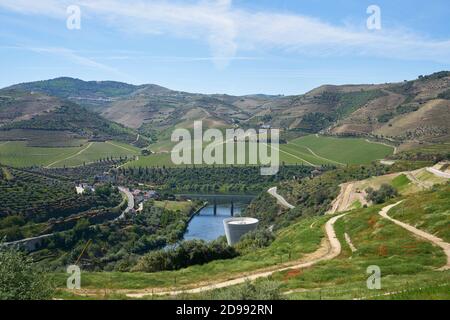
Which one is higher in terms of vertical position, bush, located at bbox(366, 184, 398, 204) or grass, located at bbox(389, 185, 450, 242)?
grass, located at bbox(389, 185, 450, 242)

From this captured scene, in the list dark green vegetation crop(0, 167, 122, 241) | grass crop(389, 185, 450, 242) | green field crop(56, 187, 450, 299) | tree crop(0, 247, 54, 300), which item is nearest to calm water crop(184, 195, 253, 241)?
dark green vegetation crop(0, 167, 122, 241)

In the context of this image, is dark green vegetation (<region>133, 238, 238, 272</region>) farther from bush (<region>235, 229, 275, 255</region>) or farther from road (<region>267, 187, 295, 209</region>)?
road (<region>267, 187, 295, 209</region>)

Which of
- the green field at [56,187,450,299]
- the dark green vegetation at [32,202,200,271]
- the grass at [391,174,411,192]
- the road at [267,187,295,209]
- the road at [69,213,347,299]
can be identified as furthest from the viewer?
the road at [267,187,295,209]

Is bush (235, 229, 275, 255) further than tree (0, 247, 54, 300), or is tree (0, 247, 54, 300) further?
bush (235, 229, 275, 255)

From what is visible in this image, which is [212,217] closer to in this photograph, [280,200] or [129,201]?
→ [280,200]

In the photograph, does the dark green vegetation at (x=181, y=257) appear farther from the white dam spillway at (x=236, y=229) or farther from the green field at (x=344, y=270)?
the white dam spillway at (x=236, y=229)

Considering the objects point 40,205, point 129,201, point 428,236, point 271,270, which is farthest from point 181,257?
point 129,201

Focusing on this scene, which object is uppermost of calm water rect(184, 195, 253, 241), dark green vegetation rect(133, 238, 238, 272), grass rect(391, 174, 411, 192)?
grass rect(391, 174, 411, 192)
